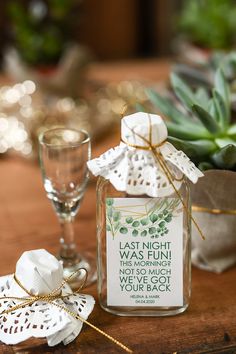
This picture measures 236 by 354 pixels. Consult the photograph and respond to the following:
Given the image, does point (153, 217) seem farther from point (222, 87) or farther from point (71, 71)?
point (71, 71)

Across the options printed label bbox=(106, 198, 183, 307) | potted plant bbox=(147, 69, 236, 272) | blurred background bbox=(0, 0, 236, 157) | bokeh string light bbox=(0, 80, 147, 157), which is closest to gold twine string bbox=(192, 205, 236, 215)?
potted plant bbox=(147, 69, 236, 272)

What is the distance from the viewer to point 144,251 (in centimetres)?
76

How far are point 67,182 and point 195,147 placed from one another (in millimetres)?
168

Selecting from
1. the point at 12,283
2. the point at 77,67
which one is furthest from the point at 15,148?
the point at 12,283

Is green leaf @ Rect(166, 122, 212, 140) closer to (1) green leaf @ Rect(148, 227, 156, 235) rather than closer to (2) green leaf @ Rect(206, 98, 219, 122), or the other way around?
(2) green leaf @ Rect(206, 98, 219, 122)

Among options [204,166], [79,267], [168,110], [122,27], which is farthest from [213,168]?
[122,27]

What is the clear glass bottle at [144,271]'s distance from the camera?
763 mm

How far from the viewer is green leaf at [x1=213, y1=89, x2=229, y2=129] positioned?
87cm

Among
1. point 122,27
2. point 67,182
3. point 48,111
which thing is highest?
point 67,182

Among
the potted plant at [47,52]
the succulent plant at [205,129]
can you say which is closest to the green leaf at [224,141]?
the succulent plant at [205,129]

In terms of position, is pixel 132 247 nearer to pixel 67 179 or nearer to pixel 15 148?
pixel 67 179

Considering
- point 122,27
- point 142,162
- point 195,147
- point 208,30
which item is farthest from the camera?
point 122,27

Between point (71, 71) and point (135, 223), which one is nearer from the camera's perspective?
point (135, 223)

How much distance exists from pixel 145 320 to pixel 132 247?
90 mm
